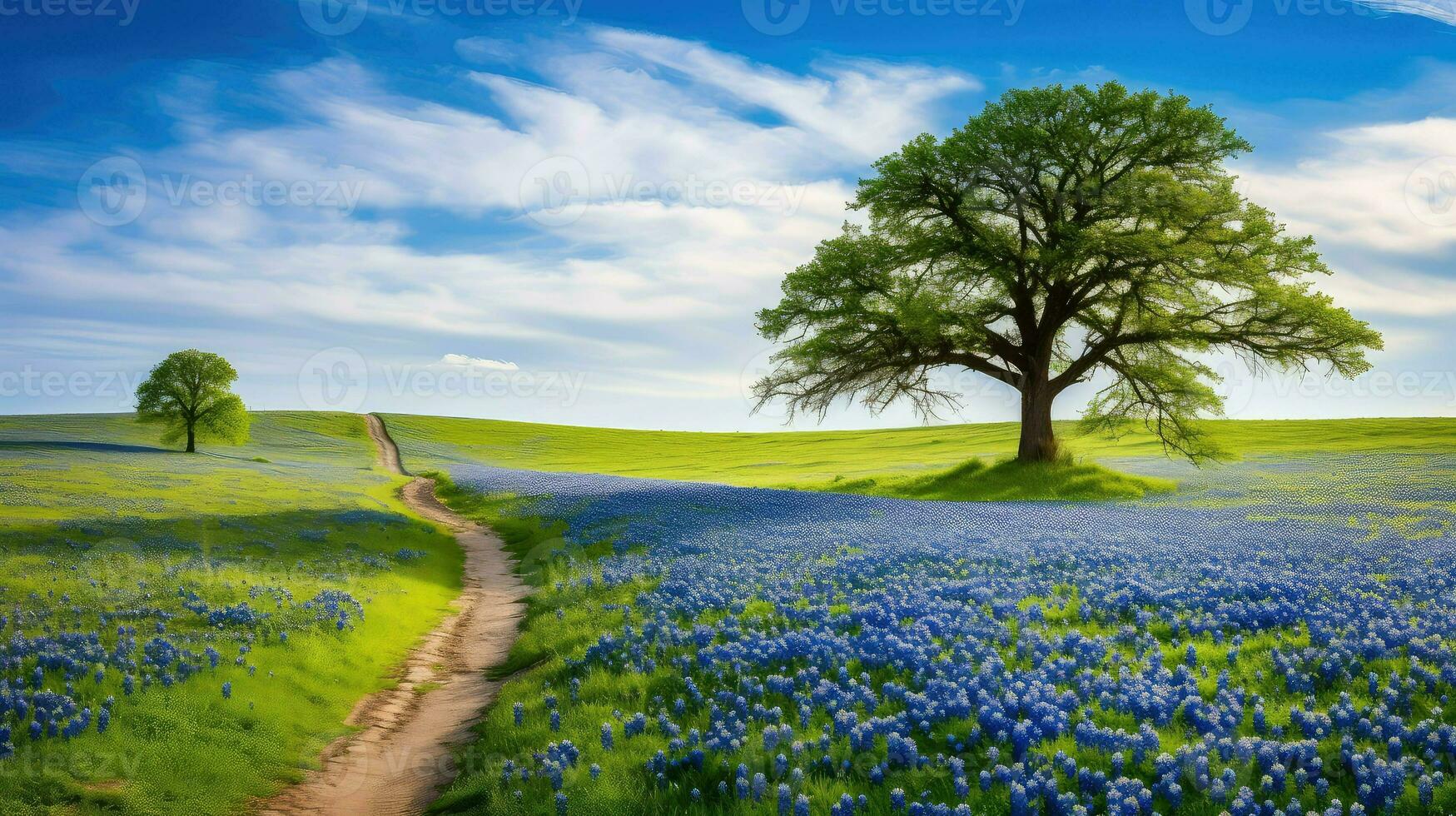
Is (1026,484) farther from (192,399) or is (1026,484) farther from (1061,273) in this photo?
(192,399)

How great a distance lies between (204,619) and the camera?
38.5 feet

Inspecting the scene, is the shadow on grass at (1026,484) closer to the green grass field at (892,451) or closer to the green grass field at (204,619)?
the green grass field at (892,451)

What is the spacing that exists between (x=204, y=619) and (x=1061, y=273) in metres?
34.1

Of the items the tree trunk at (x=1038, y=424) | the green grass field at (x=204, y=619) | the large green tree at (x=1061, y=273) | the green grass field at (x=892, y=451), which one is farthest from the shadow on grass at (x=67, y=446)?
the tree trunk at (x=1038, y=424)

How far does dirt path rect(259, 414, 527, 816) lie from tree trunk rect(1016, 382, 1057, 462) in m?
28.5

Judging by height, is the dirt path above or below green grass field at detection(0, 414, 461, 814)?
below

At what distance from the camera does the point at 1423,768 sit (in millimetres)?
5227

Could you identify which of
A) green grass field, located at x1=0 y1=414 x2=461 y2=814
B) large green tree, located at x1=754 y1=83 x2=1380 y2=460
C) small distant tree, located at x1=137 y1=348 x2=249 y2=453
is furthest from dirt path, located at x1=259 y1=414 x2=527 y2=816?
small distant tree, located at x1=137 y1=348 x2=249 y2=453

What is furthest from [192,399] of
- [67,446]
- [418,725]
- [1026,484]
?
[418,725]

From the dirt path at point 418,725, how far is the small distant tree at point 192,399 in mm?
62322

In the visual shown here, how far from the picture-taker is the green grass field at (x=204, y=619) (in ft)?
24.2

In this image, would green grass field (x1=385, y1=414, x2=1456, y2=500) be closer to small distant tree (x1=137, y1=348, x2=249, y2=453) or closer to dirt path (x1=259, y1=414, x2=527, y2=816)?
small distant tree (x1=137, y1=348, x2=249, y2=453)

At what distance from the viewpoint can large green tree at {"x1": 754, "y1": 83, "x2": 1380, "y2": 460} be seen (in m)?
33.9

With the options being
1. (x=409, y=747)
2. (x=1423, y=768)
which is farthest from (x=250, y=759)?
(x=1423, y=768)
